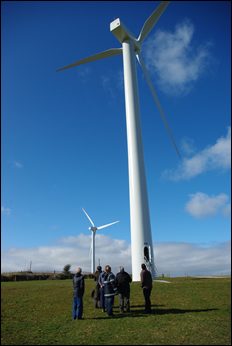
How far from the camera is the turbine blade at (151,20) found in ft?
119

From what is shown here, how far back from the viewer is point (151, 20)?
37688 mm

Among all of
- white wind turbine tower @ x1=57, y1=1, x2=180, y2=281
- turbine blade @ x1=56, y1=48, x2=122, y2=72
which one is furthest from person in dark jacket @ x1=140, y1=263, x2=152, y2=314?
turbine blade @ x1=56, y1=48, x2=122, y2=72

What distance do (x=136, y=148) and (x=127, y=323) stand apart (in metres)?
20.8

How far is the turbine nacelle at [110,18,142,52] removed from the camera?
35.5m

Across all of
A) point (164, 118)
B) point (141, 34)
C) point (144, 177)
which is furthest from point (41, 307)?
point (141, 34)

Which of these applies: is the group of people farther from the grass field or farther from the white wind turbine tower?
the white wind turbine tower

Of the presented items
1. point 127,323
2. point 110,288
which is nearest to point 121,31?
point 110,288

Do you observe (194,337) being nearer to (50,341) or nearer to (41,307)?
(50,341)

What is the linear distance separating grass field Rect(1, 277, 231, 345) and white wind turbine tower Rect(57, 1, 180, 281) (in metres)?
9.67

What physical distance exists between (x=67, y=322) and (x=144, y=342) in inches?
163

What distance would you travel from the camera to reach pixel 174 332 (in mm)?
9039

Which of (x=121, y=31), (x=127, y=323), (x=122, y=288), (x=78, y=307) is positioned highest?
(x=121, y=31)

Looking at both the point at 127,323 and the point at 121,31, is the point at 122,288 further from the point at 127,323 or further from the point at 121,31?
the point at 121,31

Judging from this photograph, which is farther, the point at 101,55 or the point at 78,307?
the point at 101,55
